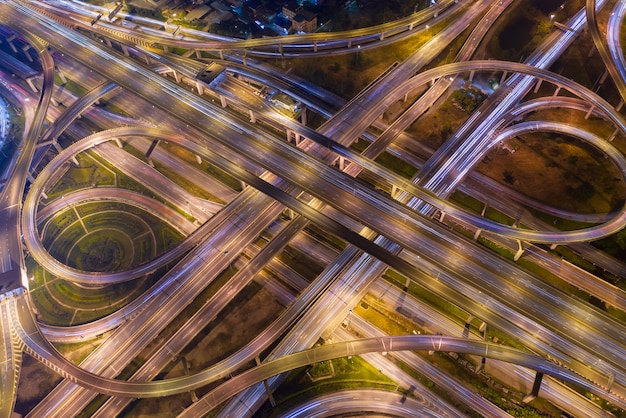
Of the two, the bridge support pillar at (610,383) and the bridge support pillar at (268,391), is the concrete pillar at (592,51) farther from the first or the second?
the bridge support pillar at (268,391)

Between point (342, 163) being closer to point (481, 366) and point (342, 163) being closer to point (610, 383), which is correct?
point (481, 366)

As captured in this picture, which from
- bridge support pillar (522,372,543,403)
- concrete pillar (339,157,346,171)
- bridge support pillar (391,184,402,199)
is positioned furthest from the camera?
concrete pillar (339,157,346,171)

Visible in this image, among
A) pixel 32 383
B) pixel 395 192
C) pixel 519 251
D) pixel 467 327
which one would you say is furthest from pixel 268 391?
pixel 519 251

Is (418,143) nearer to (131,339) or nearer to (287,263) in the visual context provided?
(287,263)

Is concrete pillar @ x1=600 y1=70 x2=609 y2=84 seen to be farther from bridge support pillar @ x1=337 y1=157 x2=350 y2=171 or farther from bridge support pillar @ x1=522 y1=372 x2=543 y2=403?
bridge support pillar @ x1=522 y1=372 x2=543 y2=403

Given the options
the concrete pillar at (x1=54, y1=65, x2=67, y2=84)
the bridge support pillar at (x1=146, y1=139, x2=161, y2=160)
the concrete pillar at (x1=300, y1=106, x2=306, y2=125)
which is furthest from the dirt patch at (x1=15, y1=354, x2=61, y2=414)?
the concrete pillar at (x1=54, y1=65, x2=67, y2=84)

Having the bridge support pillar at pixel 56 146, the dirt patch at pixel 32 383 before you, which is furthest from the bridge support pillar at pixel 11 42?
the dirt patch at pixel 32 383

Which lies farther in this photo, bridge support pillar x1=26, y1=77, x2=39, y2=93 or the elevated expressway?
the elevated expressway
